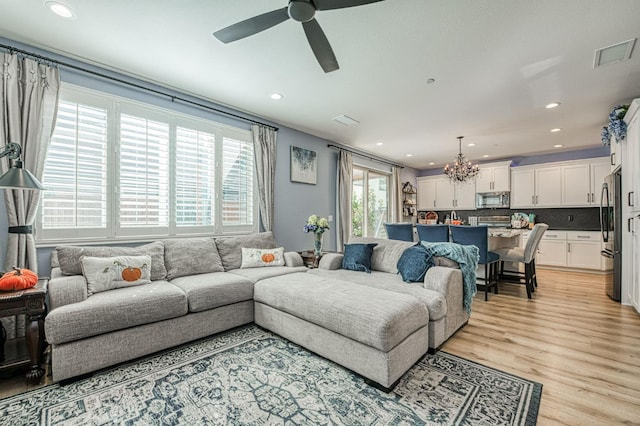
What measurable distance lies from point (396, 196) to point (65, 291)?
6683mm

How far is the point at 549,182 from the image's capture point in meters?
6.43

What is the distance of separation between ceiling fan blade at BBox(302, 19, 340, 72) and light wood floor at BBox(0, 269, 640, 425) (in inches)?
104

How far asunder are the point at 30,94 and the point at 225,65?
1711mm

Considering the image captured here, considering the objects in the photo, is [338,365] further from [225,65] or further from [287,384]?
[225,65]

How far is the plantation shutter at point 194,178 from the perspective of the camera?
3.52 meters

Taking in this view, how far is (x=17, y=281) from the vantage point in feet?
6.50

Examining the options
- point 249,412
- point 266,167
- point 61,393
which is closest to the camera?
point 249,412

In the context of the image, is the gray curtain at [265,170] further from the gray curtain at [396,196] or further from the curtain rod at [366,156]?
the gray curtain at [396,196]

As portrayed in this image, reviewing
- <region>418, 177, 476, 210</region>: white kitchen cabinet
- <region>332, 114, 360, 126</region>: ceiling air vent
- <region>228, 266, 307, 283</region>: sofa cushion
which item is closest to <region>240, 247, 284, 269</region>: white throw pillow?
<region>228, 266, 307, 283</region>: sofa cushion

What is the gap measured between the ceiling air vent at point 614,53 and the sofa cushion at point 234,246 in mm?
4051

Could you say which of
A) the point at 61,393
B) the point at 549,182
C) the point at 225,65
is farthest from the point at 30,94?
the point at 549,182

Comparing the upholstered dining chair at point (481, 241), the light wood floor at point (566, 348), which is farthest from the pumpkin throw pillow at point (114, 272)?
the upholstered dining chair at point (481, 241)

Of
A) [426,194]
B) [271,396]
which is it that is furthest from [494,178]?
[271,396]

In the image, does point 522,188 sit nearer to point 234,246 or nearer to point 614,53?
point 614,53
